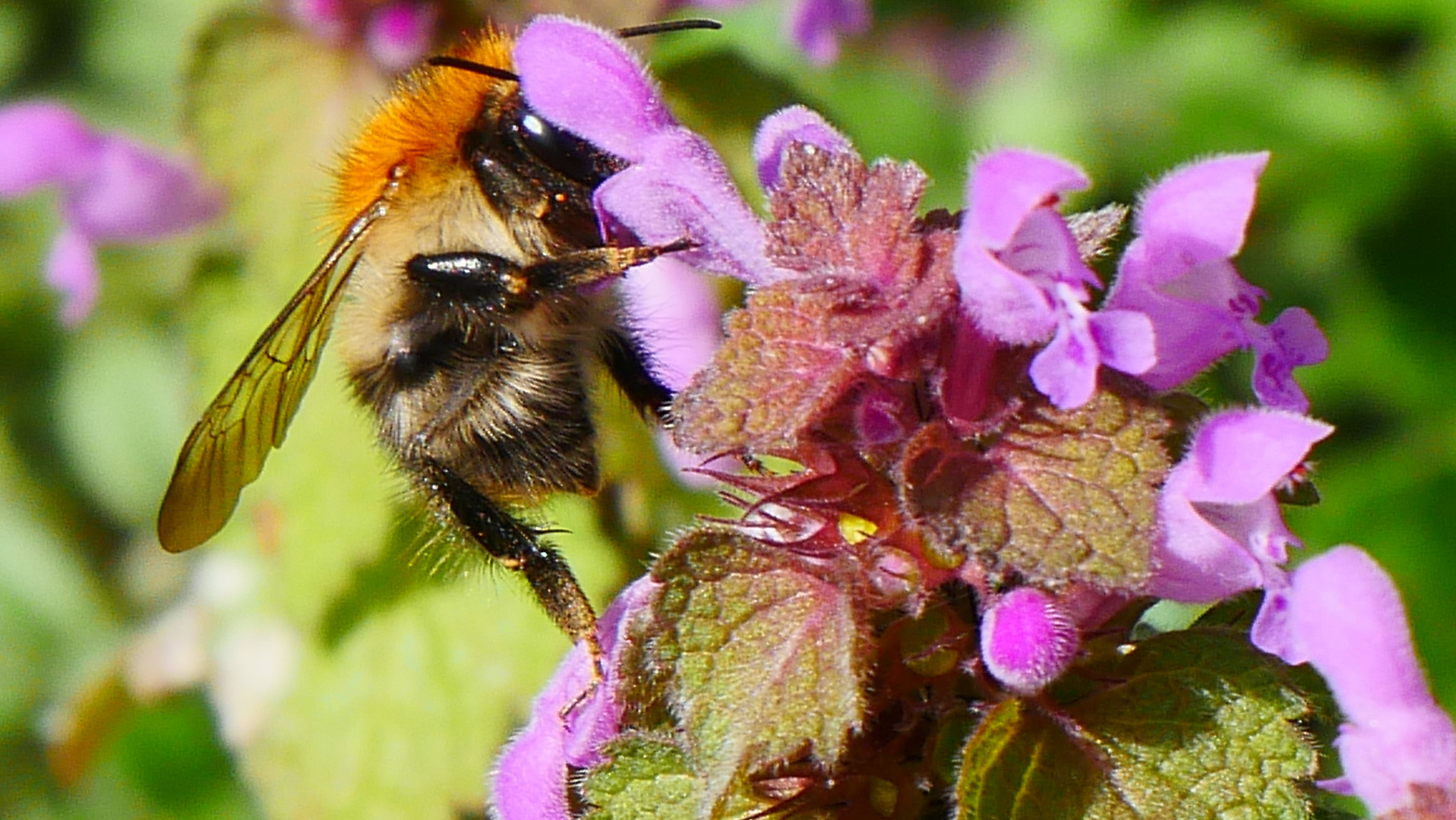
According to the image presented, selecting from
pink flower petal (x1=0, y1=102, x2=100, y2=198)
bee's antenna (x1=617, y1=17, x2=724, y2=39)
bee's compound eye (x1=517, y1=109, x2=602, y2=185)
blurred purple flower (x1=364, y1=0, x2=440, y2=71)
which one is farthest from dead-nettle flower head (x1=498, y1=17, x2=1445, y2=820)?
pink flower petal (x1=0, y1=102, x2=100, y2=198)

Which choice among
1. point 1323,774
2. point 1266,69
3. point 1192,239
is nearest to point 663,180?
point 1192,239

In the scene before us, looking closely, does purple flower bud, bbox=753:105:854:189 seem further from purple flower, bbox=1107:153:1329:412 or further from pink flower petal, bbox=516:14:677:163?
purple flower, bbox=1107:153:1329:412

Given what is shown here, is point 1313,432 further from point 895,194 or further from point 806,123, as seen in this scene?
point 806,123

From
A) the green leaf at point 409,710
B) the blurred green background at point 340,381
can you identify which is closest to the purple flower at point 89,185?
the blurred green background at point 340,381

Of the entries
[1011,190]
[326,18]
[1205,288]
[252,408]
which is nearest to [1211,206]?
[1205,288]

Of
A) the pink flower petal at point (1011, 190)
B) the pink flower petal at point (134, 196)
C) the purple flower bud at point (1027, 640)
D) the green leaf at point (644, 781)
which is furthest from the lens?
the pink flower petal at point (134, 196)

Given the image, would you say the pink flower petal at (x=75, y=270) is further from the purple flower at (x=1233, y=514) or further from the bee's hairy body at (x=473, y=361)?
the purple flower at (x=1233, y=514)
